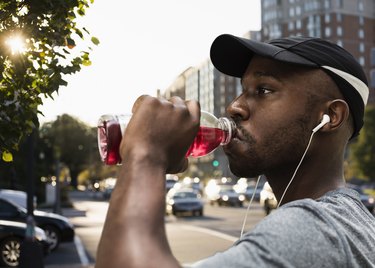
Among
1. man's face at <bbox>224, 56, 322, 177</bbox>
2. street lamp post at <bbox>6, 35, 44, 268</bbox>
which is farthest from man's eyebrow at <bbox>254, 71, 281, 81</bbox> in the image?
street lamp post at <bbox>6, 35, 44, 268</bbox>

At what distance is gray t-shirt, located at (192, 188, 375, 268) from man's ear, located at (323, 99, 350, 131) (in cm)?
33

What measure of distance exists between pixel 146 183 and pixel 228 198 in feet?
141

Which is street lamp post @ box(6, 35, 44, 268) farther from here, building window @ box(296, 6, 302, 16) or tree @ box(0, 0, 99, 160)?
building window @ box(296, 6, 302, 16)

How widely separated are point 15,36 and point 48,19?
0.28 m

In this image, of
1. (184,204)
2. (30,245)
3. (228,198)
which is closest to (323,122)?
(30,245)

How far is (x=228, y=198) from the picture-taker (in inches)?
1726

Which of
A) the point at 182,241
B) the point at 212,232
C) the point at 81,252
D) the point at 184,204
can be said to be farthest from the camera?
the point at 184,204

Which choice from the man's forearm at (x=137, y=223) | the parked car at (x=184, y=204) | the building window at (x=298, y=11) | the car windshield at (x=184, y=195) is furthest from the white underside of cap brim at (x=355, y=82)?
the building window at (x=298, y=11)

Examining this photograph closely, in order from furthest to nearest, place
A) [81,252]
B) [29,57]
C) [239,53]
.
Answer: [81,252]
[29,57]
[239,53]

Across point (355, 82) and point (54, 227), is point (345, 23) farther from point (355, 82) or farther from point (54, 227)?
point (355, 82)

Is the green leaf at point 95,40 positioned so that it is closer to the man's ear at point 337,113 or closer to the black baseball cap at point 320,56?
the black baseball cap at point 320,56

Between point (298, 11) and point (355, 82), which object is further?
point (298, 11)

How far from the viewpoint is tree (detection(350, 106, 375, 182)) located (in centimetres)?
6931

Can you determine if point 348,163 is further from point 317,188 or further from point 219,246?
point 317,188
